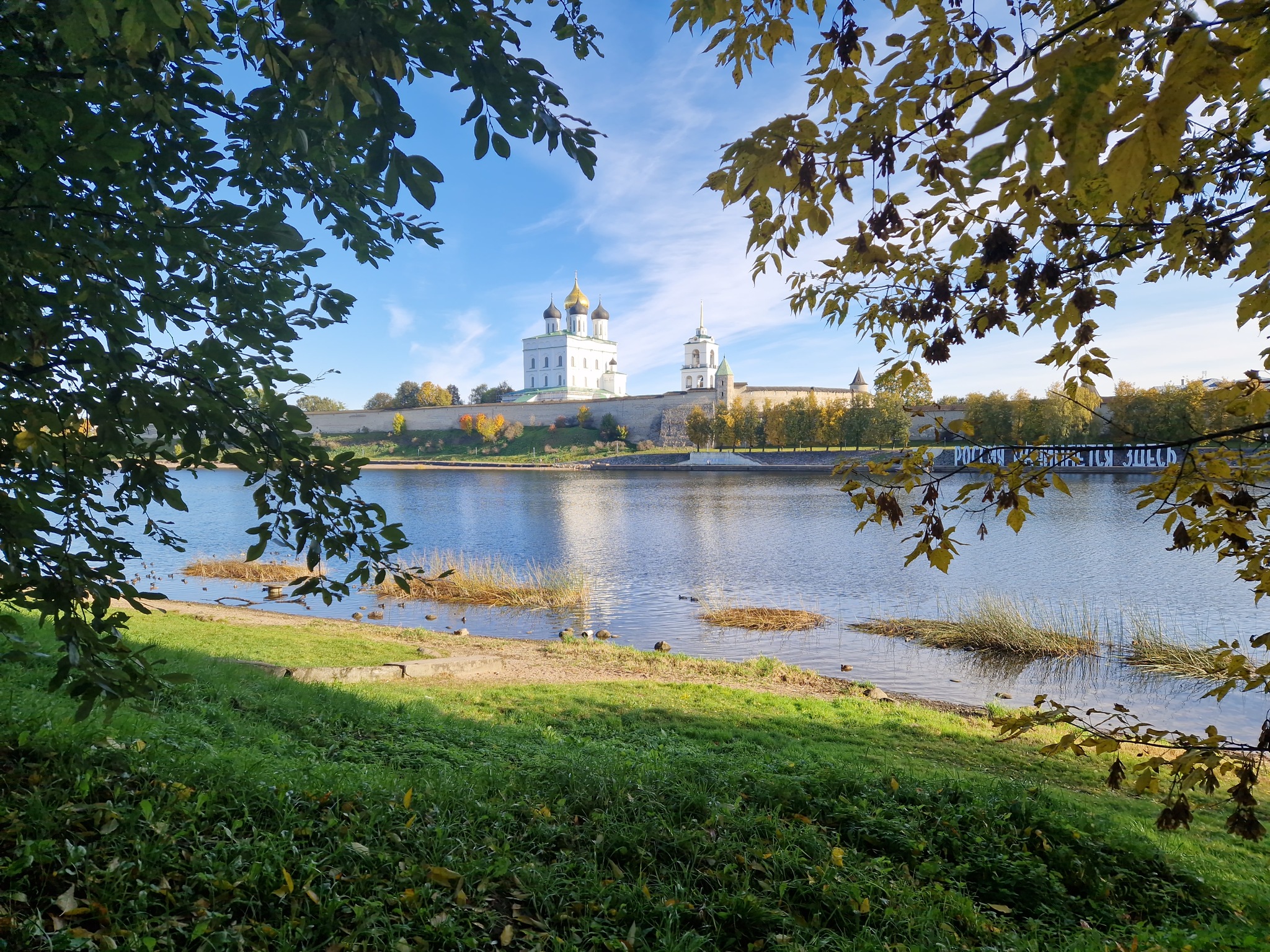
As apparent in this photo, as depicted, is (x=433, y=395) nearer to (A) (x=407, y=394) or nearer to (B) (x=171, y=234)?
(A) (x=407, y=394)

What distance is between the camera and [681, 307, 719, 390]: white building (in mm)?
111562

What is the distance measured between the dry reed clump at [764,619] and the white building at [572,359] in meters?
99.5

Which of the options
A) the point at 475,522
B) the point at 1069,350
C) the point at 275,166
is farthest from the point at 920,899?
the point at 475,522

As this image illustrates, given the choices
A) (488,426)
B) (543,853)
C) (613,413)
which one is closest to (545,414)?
(488,426)

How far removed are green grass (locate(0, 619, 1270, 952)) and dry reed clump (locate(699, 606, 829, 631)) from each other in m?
9.13

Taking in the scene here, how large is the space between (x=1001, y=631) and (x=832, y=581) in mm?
6398

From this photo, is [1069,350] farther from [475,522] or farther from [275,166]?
[475,522]

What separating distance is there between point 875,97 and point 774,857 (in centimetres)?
295

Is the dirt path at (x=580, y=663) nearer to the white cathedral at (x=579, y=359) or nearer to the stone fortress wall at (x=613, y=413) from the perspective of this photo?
the stone fortress wall at (x=613, y=413)

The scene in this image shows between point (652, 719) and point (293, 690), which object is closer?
point (293, 690)

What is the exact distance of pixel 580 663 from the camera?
10.6 meters

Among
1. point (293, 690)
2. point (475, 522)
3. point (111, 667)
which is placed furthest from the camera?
point (475, 522)

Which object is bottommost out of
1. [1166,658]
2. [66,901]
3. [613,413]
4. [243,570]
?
[1166,658]

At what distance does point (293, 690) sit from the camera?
21.9 ft
